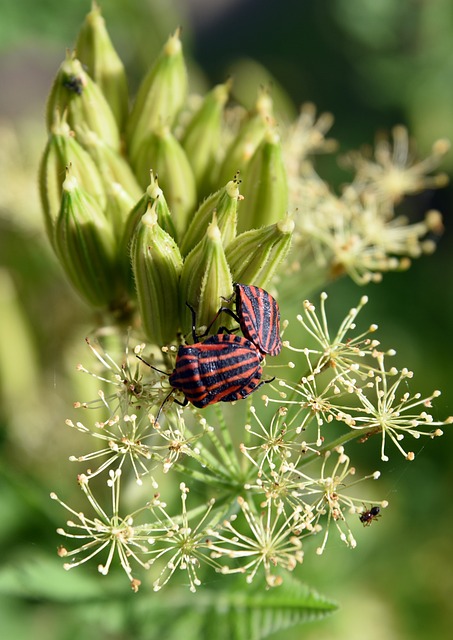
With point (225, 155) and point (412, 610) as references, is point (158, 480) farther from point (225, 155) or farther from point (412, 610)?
point (412, 610)

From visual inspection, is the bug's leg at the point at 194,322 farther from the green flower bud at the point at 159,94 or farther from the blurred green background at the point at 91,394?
the blurred green background at the point at 91,394

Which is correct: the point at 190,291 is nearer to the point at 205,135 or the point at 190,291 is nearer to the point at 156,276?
the point at 156,276

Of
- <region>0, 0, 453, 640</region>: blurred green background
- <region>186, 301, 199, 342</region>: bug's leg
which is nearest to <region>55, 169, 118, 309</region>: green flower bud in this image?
<region>186, 301, 199, 342</region>: bug's leg

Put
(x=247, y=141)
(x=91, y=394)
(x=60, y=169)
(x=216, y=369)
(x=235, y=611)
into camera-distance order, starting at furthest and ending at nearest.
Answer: (x=91, y=394) < (x=235, y=611) < (x=247, y=141) < (x=60, y=169) < (x=216, y=369)

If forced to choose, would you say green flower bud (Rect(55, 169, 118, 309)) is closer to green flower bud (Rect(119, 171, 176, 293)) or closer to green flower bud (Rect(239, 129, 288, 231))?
green flower bud (Rect(119, 171, 176, 293))

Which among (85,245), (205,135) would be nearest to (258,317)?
(85,245)

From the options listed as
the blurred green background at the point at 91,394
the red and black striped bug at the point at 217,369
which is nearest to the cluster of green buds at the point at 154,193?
the red and black striped bug at the point at 217,369
